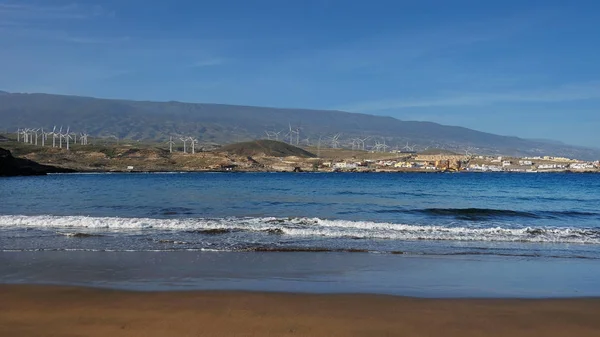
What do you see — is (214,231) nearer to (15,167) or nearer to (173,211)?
(173,211)

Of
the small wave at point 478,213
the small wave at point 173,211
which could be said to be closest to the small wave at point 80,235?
the small wave at point 173,211

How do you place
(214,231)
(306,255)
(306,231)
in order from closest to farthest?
(306,255)
(214,231)
(306,231)

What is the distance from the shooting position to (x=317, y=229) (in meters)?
21.4

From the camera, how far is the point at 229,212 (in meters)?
29.5

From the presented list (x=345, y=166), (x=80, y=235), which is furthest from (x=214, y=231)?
(x=345, y=166)

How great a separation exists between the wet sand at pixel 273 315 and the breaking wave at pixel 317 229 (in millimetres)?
9583

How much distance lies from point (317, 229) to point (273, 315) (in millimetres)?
12602

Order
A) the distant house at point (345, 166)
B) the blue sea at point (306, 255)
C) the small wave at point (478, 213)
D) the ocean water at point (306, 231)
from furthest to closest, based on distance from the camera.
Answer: the distant house at point (345, 166)
the small wave at point (478, 213)
the ocean water at point (306, 231)
the blue sea at point (306, 255)

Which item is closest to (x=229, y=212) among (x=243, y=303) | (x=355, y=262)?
(x=355, y=262)

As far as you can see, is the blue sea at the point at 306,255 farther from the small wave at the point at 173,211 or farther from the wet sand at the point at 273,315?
the small wave at the point at 173,211

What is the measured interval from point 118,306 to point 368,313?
14.6ft

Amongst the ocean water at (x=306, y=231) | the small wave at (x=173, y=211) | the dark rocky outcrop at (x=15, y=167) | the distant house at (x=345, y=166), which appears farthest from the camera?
the distant house at (x=345, y=166)

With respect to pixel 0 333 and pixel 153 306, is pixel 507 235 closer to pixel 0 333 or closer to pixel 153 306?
pixel 153 306

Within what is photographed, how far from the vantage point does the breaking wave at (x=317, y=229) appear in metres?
19.7
